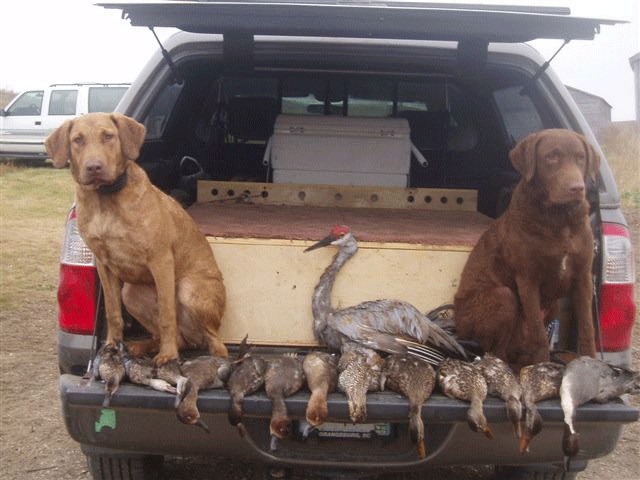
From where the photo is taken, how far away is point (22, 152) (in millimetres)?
20172

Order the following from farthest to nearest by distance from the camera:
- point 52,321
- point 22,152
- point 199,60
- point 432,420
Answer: point 22,152, point 52,321, point 199,60, point 432,420

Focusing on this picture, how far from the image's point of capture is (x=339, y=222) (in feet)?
14.2

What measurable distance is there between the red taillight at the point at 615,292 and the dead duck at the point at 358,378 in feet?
3.30

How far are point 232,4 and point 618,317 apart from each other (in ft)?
6.94

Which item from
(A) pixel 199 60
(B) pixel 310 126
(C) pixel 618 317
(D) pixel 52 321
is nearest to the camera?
(C) pixel 618 317

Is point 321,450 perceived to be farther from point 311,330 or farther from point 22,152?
point 22,152

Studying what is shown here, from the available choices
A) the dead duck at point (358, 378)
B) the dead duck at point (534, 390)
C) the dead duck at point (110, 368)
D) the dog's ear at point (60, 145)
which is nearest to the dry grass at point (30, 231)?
the dog's ear at point (60, 145)

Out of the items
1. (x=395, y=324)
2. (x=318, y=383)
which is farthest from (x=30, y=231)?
(x=318, y=383)

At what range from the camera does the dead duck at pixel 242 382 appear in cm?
299

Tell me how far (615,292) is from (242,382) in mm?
1659

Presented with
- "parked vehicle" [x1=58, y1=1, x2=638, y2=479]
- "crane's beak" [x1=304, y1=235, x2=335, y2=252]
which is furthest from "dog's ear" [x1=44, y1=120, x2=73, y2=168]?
"crane's beak" [x1=304, y1=235, x2=335, y2=252]

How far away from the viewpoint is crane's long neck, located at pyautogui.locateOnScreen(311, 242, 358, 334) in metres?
3.57

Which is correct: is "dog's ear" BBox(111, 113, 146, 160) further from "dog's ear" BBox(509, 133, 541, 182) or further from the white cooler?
the white cooler

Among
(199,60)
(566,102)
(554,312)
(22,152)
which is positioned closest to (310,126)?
(199,60)
